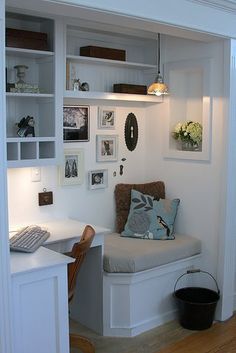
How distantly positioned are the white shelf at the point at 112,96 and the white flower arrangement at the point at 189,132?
0.31m

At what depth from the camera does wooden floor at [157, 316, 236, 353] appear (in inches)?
132

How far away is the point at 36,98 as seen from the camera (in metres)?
3.37

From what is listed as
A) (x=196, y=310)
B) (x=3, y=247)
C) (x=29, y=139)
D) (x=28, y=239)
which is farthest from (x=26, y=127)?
(x=196, y=310)

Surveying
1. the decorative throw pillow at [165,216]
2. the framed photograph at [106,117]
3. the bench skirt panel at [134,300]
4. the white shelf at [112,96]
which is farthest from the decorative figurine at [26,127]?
the decorative throw pillow at [165,216]

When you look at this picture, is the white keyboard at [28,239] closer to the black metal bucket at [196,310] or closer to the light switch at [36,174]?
the light switch at [36,174]

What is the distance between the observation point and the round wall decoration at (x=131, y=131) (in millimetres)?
4242

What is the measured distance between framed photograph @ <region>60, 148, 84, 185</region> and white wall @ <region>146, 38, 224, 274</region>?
2.52 feet

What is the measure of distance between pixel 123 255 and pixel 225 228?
0.86m

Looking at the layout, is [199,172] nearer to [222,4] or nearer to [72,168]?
[72,168]

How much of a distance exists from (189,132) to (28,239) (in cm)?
168

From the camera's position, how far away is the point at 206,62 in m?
3.77

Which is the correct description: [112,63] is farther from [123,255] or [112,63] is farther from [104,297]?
[104,297]

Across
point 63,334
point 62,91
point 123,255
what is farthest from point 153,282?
point 62,91

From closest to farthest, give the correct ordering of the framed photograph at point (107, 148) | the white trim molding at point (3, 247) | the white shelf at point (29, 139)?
the white trim molding at point (3, 247)
the white shelf at point (29, 139)
the framed photograph at point (107, 148)
